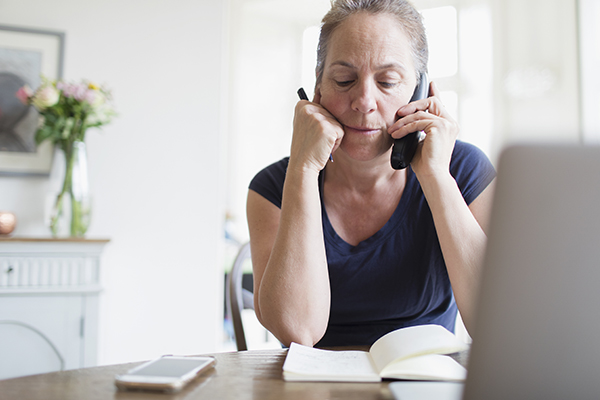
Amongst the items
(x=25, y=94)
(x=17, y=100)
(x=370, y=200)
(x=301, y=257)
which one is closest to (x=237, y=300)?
(x=301, y=257)

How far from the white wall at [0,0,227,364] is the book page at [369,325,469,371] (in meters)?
1.75

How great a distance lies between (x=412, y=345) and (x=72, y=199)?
5.79ft

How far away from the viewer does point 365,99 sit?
3.13ft

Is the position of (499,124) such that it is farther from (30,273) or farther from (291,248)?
(30,273)

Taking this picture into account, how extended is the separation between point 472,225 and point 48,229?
6.01ft

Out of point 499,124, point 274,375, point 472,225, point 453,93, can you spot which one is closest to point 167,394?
point 274,375

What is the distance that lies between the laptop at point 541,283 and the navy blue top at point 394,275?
0.65m

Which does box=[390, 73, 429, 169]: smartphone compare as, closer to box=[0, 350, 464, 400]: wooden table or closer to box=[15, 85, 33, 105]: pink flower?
box=[0, 350, 464, 400]: wooden table

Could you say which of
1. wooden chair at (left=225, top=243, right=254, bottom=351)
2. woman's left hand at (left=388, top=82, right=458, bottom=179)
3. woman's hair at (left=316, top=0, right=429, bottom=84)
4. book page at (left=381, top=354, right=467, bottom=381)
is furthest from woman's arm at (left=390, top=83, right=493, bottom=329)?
wooden chair at (left=225, top=243, right=254, bottom=351)

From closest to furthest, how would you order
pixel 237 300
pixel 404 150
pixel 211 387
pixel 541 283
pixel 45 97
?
pixel 541 283 → pixel 211 387 → pixel 404 150 → pixel 237 300 → pixel 45 97

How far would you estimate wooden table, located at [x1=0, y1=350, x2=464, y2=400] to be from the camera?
0.47 metres

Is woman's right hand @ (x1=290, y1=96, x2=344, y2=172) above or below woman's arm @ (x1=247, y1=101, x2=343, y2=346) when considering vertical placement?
above

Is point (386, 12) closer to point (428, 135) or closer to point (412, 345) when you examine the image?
point (428, 135)

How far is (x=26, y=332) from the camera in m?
1.73
